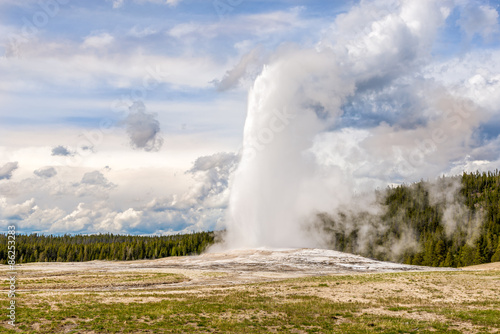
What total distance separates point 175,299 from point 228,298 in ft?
16.8

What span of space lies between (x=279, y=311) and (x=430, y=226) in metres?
159

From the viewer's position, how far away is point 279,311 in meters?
30.9

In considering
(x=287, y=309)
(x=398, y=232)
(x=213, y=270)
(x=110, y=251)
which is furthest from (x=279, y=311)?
(x=398, y=232)

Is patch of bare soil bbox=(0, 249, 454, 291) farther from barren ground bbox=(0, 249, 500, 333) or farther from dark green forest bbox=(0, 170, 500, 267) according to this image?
dark green forest bbox=(0, 170, 500, 267)

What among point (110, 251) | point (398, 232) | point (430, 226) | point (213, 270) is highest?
point (430, 226)

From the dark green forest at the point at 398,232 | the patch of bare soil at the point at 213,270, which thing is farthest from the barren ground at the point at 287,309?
the dark green forest at the point at 398,232

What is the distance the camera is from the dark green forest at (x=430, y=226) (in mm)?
131500

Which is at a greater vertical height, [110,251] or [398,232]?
[398,232]

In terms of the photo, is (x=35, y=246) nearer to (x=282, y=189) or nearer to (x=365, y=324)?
(x=282, y=189)

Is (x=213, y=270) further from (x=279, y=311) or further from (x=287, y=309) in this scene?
(x=279, y=311)

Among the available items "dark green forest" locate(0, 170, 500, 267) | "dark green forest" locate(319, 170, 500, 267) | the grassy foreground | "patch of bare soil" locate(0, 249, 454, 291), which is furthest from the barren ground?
"dark green forest" locate(0, 170, 500, 267)

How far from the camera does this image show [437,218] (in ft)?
566

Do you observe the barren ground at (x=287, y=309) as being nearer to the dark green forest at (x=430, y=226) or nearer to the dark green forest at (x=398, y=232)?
the dark green forest at (x=430, y=226)

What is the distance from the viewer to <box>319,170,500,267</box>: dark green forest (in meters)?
132
